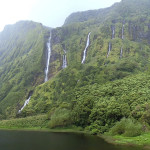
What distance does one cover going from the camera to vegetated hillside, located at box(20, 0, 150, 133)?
66.9 meters

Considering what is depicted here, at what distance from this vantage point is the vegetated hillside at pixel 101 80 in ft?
219

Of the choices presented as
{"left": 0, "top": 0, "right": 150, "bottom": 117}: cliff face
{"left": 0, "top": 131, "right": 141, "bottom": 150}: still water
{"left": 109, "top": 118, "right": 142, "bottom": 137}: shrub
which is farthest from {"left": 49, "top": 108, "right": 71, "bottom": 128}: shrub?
{"left": 0, "top": 131, "right": 141, "bottom": 150}: still water

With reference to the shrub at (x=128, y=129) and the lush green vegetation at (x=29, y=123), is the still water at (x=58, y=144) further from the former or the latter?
the lush green vegetation at (x=29, y=123)

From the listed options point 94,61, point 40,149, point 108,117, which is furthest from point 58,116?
point 94,61

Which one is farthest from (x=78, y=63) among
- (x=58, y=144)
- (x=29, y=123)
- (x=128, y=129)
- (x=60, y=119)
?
(x=58, y=144)

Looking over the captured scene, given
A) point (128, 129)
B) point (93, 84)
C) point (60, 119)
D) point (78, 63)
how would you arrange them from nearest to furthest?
point (128, 129) < point (60, 119) < point (93, 84) < point (78, 63)

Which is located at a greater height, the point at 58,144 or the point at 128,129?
the point at 128,129

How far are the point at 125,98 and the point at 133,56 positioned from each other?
72.0 meters

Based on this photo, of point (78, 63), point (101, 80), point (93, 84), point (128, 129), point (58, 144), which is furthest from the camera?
point (78, 63)

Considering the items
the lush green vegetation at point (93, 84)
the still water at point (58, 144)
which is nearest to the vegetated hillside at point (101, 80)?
the lush green vegetation at point (93, 84)

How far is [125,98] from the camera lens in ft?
227

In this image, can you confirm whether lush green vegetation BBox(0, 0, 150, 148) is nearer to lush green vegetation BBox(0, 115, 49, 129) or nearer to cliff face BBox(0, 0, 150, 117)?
cliff face BBox(0, 0, 150, 117)

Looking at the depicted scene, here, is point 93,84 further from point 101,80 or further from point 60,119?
point 60,119

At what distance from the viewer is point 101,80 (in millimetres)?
106062
